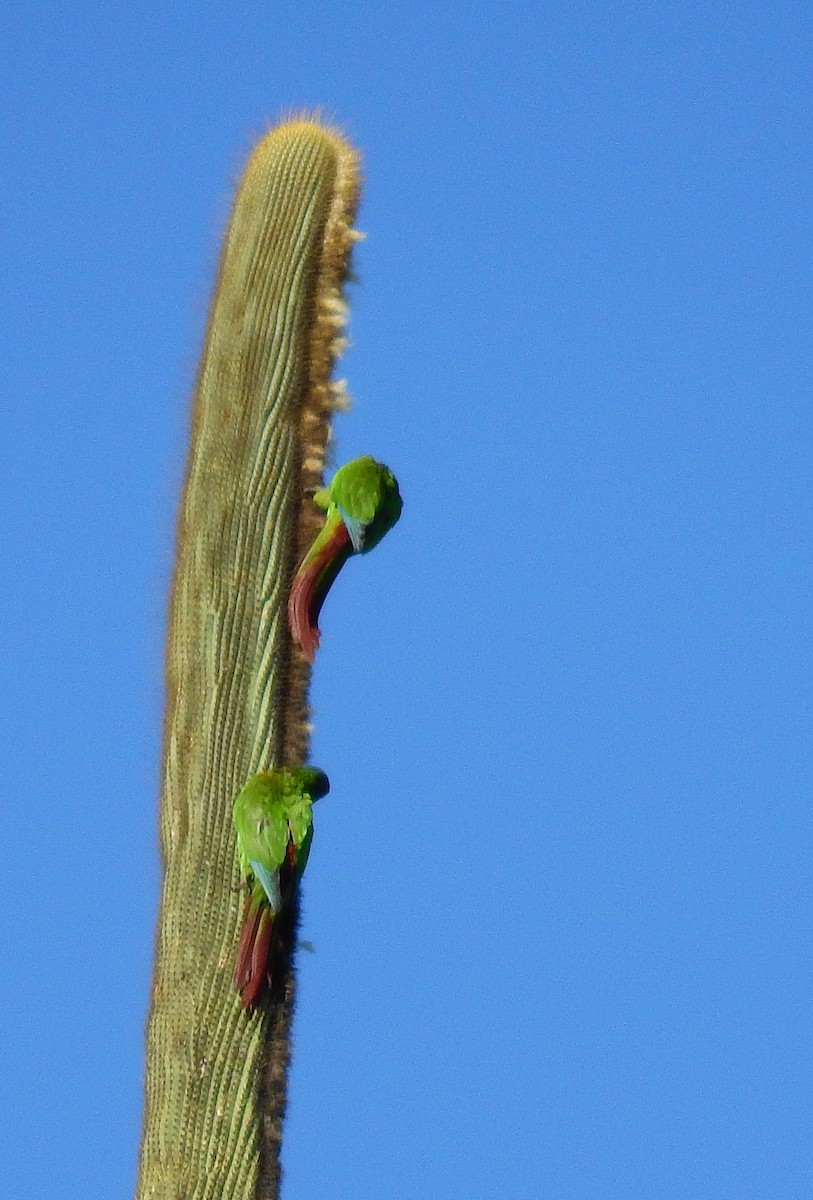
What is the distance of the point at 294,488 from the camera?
167 inches

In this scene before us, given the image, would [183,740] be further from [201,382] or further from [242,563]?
[201,382]

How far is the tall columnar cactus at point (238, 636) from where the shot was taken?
378 cm

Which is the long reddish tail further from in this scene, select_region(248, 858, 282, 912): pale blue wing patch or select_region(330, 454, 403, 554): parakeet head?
select_region(330, 454, 403, 554): parakeet head

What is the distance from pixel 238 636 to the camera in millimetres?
4082

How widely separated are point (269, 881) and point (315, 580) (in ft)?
2.44

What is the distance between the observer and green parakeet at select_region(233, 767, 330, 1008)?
12.3ft

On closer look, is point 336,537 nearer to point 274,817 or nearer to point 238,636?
point 238,636

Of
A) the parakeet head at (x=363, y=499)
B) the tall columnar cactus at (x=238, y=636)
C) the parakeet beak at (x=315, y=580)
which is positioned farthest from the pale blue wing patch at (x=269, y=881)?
the parakeet head at (x=363, y=499)

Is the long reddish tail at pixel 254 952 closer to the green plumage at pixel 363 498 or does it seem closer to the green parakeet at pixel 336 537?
the green parakeet at pixel 336 537

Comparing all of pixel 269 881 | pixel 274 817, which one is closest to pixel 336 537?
pixel 274 817

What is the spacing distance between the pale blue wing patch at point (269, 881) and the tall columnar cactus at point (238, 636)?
101 mm

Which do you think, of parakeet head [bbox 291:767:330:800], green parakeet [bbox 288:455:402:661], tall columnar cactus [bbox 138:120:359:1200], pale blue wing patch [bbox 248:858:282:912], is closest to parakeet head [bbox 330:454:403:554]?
green parakeet [bbox 288:455:402:661]

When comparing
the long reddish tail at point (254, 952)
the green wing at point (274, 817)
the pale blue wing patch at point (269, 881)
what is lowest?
the long reddish tail at point (254, 952)

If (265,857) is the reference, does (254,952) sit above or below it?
below
